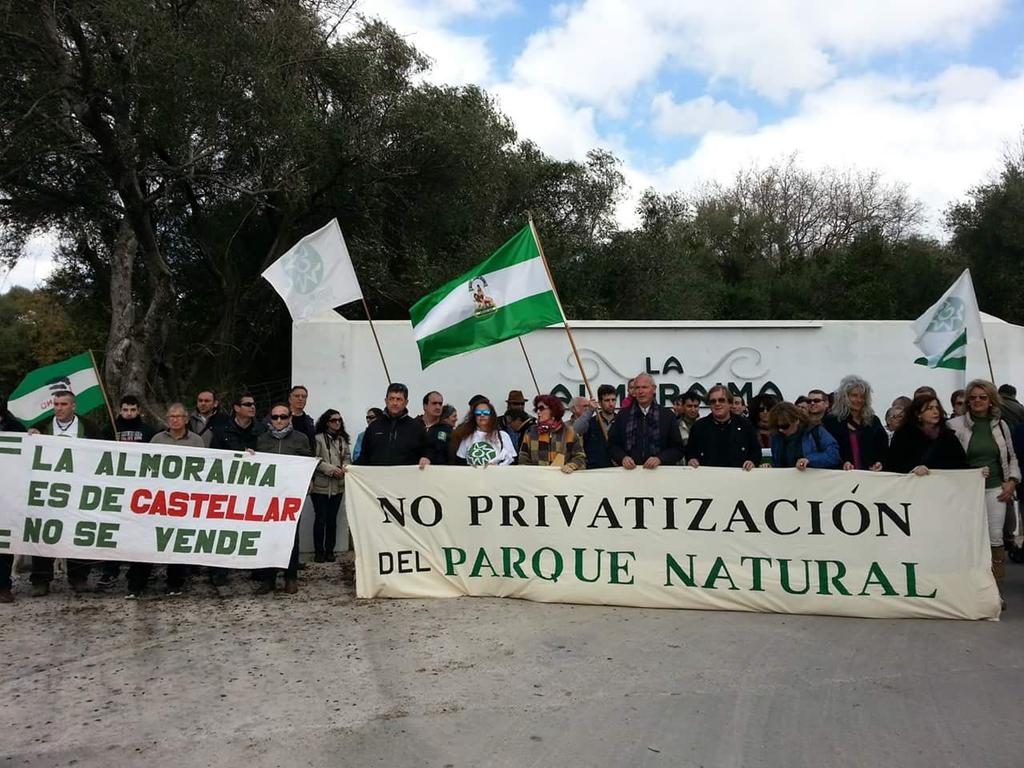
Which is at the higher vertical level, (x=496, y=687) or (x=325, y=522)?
(x=325, y=522)

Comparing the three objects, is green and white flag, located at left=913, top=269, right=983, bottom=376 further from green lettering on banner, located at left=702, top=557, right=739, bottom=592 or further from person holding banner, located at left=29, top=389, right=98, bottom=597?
person holding banner, located at left=29, top=389, right=98, bottom=597

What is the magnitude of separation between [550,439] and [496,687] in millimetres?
3060

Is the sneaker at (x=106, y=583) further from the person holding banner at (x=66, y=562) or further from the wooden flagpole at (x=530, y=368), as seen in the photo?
the wooden flagpole at (x=530, y=368)

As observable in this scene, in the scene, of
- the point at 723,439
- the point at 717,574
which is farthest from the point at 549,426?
the point at 717,574

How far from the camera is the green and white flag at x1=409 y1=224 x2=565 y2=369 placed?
8.34m

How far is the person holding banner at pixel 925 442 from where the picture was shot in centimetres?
678

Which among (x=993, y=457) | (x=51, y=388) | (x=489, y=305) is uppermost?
(x=489, y=305)

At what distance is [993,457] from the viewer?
6.91m

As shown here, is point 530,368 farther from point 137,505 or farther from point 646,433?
point 137,505

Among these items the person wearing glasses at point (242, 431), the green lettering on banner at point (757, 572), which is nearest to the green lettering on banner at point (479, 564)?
the green lettering on banner at point (757, 572)

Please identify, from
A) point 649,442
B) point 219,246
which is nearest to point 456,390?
point 649,442

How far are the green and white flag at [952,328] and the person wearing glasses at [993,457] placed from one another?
2180mm

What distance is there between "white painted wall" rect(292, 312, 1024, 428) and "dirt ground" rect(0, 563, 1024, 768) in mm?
4661

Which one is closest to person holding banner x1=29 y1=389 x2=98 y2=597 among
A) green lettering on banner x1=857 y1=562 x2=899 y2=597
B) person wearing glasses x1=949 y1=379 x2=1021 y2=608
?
green lettering on banner x1=857 y1=562 x2=899 y2=597
